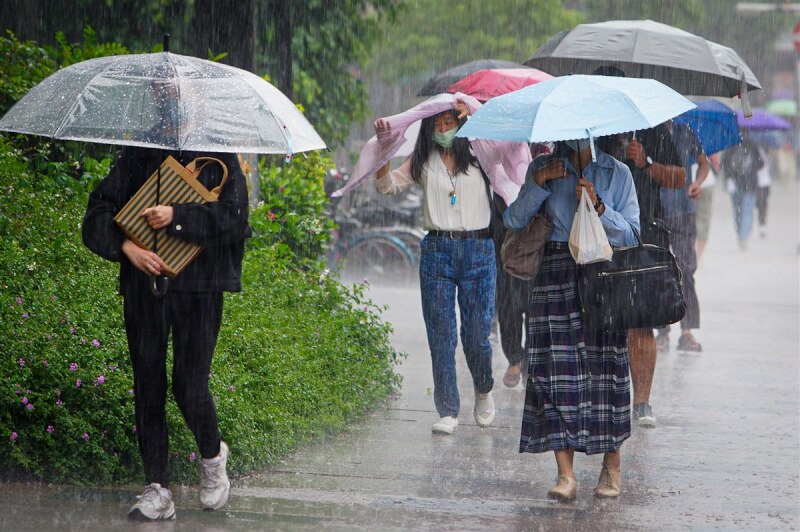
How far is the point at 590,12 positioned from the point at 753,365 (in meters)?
25.7

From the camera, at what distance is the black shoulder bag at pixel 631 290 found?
231 inches

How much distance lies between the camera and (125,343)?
6.51 metres

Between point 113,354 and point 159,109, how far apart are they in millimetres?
1727

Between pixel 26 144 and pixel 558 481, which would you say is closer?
pixel 558 481

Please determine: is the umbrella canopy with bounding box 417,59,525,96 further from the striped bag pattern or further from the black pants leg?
the striped bag pattern

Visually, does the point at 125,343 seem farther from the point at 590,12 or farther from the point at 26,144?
the point at 590,12

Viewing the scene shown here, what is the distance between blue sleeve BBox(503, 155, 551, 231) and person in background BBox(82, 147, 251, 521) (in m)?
1.39

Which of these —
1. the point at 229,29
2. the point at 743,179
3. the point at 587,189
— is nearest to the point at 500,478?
the point at 587,189

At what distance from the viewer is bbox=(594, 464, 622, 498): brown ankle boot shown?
6094mm

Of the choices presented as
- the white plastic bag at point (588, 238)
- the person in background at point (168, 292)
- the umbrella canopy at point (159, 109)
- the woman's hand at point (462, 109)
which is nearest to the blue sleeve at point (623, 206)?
→ the white plastic bag at point (588, 238)

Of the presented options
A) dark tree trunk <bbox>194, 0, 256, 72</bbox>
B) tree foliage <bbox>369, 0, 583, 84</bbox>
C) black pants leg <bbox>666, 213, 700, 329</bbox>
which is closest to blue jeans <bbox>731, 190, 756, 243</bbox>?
tree foliage <bbox>369, 0, 583, 84</bbox>

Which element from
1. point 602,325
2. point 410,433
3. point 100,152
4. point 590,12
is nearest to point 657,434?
point 410,433

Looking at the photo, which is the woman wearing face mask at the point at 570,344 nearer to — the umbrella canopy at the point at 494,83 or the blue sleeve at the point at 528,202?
the blue sleeve at the point at 528,202

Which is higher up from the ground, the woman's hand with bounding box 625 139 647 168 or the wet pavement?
the woman's hand with bounding box 625 139 647 168
